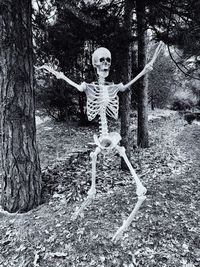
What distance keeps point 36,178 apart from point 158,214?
2048 mm

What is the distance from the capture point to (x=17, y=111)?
3.12 metres

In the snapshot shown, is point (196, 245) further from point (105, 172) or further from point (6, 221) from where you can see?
point (6, 221)

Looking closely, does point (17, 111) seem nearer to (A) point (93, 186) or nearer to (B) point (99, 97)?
(B) point (99, 97)

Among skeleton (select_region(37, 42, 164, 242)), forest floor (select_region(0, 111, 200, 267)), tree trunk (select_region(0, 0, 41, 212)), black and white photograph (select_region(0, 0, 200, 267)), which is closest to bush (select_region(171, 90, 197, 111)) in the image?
black and white photograph (select_region(0, 0, 200, 267))

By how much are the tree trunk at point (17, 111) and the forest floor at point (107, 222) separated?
0.36 meters

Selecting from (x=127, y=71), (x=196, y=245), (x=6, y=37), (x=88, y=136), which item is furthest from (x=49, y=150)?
(x=196, y=245)

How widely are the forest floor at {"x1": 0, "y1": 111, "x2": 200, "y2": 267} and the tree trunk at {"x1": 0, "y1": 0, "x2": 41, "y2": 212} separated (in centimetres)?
36

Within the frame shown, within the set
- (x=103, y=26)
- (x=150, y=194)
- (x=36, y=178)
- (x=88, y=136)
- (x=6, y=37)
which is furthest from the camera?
(x=88, y=136)

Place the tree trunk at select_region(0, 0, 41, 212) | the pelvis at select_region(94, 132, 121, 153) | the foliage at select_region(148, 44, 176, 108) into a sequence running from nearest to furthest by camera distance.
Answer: the pelvis at select_region(94, 132, 121, 153) → the tree trunk at select_region(0, 0, 41, 212) → the foliage at select_region(148, 44, 176, 108)

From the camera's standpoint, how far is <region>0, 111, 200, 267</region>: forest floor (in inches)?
100

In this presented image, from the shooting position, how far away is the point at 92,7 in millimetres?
4465

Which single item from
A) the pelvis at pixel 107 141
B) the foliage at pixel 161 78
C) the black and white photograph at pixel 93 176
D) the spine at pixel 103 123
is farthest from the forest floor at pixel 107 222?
the foliage at pixel 161 78

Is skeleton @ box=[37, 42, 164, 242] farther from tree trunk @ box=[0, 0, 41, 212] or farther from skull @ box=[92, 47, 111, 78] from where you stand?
tree trunk @ box=[0, 0, 41, 212]

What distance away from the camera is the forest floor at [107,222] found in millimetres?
2541
